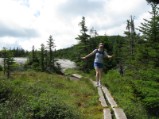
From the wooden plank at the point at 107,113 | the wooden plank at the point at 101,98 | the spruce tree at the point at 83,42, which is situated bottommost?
the wooden plank at the point at 107,113

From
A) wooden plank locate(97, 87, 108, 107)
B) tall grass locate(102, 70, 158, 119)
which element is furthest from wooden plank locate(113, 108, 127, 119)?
tall grass locate(102, 70, 158, 119)

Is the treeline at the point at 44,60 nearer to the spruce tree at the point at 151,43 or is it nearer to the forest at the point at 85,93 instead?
the forest at the point at 85,93

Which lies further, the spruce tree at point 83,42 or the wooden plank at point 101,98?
the spruce tree at point 83,42

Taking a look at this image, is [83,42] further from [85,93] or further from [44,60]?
[85,93]

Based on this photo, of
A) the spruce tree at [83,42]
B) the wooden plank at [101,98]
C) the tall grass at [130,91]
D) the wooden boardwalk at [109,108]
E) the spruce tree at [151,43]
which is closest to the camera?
the wooden boardwalk at [109,108]

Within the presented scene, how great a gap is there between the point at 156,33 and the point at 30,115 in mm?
18527

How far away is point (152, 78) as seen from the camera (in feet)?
72.3

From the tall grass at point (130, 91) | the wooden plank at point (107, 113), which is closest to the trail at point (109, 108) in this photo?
the wooden plank at point (107, 113)

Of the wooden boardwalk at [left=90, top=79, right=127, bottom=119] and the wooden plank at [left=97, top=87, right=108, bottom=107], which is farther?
the wooden plank at [left=97, top=87, right=108, bottom=107]

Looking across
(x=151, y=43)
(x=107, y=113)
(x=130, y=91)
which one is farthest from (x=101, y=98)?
(x=151, y=43)

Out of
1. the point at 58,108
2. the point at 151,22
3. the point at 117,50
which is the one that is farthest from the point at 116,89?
the point at 117,50

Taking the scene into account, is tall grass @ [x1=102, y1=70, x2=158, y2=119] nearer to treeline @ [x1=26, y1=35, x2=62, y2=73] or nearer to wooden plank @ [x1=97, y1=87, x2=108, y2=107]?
wooden plank @ [x1=97, y1=87, x2=108, y2=107]

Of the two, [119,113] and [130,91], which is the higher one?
[130,91]

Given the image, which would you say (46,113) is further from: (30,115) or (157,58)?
(157,58)
